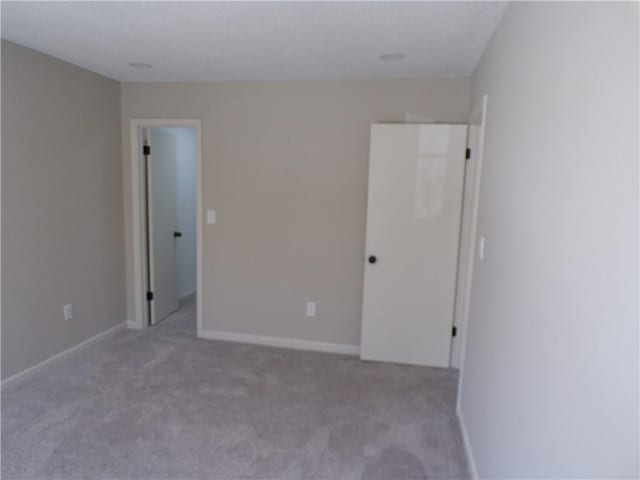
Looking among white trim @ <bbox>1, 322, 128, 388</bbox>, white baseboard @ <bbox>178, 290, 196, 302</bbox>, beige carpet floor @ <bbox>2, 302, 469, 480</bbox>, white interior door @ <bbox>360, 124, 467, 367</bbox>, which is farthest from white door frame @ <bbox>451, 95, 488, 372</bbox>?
white baseboard @ <bbox>178, 290, 196, 302</bbox>

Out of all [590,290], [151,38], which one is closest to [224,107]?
[151,38]

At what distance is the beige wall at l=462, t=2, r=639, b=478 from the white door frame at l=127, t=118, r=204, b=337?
2.60 m

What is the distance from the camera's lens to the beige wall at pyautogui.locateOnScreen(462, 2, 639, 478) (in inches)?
30.1

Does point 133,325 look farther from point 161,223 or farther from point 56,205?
point 56,205

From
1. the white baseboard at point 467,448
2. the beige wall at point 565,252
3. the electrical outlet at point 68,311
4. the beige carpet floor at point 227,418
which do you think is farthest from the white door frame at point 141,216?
the beige wall at point 565,252

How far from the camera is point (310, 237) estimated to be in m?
3.38

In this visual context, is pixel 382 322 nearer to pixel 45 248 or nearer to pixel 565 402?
pixel 565 402

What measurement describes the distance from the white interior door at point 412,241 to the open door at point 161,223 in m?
2.18

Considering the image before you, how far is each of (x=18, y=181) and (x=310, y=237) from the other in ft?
7.13

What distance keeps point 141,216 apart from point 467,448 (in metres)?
3.32

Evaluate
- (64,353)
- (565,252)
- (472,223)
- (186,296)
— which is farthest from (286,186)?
(565,252)

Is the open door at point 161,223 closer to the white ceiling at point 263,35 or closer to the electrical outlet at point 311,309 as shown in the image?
the white ceiling at point 263,35

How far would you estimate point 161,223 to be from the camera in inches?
157

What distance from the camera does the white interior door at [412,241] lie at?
2.98 meters
